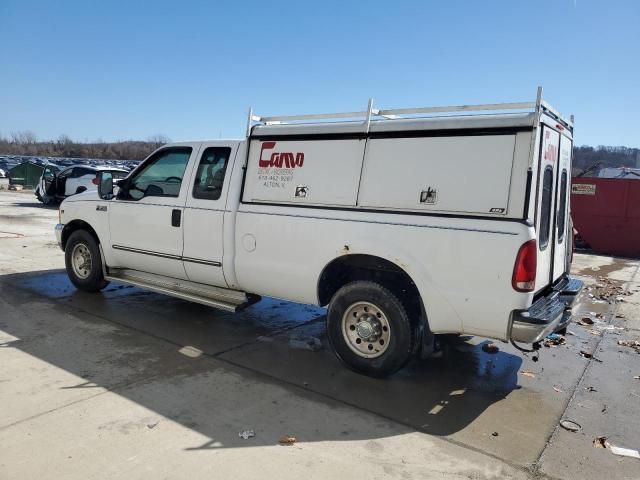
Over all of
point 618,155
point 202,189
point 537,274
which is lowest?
point 537,274

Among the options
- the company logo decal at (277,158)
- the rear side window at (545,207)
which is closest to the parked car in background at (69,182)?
the company logo decal at (277,158)

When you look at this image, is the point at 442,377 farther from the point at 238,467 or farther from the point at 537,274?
the point at 238,467

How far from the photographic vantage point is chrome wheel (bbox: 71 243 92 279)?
7129 mm

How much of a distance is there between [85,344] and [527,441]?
Answer: 4164mm

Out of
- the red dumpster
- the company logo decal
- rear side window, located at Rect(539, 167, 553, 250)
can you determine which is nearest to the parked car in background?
the company logo decal

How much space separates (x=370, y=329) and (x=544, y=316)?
1472mm

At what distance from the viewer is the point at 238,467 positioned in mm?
3246

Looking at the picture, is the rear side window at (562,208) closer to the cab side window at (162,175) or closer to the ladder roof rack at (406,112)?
the ladder roof rack at (406,112)

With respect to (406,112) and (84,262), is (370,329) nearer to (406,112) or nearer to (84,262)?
(406,112)

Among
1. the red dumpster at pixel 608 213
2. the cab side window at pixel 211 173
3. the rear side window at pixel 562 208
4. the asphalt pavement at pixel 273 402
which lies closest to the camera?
the asphalt pavement at pixel 273 402

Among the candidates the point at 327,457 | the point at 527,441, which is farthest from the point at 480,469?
the point at 327,457

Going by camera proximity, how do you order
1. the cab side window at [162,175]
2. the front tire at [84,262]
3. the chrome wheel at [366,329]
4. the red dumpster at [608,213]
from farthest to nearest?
the red dumpster at [608,213]
the front tire at [84,262]
the cab side window at [162,175]
the chrome wheel at [366,329]

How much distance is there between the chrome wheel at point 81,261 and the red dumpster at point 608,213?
12403mm

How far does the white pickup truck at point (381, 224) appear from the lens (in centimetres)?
404
